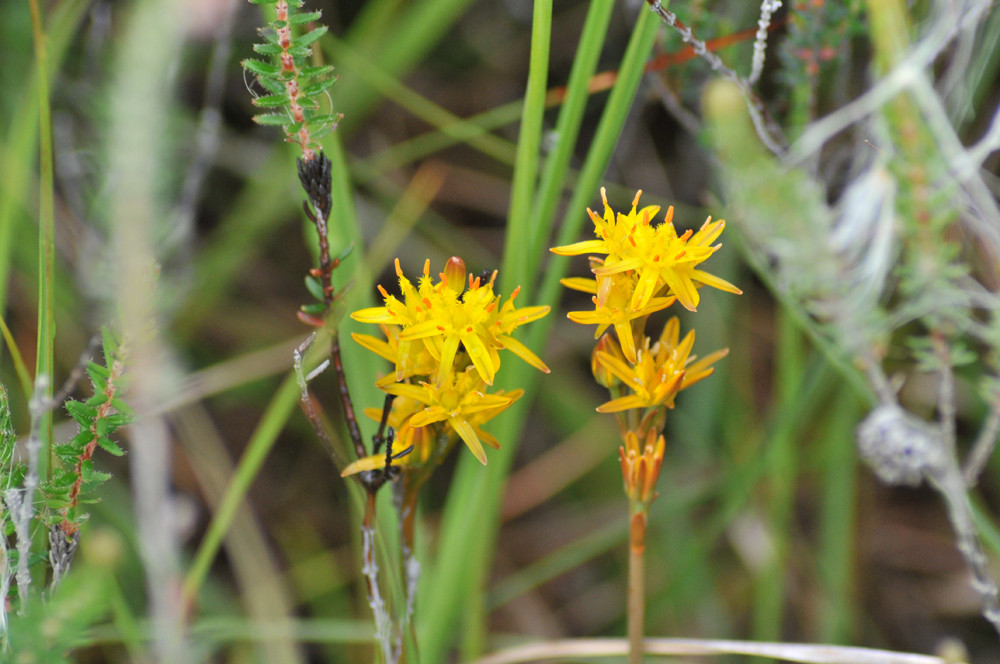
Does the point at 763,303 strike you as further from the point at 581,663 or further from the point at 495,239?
the point at 581,663

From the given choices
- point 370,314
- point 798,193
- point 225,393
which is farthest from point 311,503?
point 798,193

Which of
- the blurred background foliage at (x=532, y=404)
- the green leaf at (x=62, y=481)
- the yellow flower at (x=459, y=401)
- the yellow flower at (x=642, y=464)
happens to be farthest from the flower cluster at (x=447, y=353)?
the blurred background foliage at (x=532, y=404)

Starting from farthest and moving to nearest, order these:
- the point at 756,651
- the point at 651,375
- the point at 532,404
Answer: the point at 532,404 < the point at 756,651 < the point at 651,375

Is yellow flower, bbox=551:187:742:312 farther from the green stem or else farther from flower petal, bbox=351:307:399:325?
the green stem

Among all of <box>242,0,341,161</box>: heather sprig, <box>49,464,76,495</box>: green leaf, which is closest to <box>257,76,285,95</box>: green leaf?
<box>242,0,341,161</box>: heather sprig

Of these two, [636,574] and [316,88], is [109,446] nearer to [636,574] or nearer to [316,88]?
[316,88]

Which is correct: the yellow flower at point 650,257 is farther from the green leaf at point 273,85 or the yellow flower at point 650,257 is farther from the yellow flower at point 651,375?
the green leaf at point 273,85

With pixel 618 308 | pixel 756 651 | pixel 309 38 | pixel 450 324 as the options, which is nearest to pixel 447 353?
pixel 450 324
